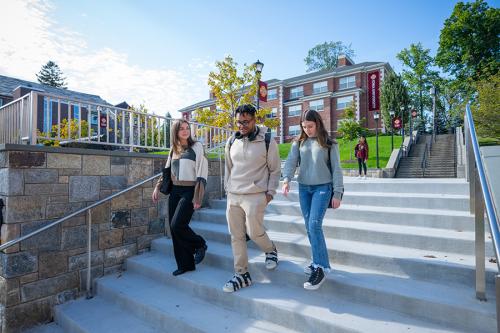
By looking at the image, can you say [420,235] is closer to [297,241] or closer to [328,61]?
[297,241]

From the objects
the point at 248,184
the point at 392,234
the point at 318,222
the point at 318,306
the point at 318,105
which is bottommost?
the point at 318,306

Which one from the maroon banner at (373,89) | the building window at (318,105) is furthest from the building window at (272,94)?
the maroon banner at (373,89)

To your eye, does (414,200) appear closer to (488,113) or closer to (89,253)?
(89,253)

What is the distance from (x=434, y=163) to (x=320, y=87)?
70.9ft

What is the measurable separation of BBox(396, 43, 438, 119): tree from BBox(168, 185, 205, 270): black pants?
39.9 m

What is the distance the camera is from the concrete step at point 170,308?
2.57 metres

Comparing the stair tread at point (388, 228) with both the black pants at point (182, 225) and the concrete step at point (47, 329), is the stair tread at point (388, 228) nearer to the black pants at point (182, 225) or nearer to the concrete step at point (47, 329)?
the black pants at point (182, 225)

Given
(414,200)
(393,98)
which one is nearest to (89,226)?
(414,200)

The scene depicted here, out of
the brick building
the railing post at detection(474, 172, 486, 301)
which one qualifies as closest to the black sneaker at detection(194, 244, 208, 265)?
the railing post at detection(474, 172, 486, 301)

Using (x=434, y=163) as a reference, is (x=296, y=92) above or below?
above

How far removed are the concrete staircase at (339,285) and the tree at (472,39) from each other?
3136 centimetres

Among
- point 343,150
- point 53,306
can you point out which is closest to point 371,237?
point 53,306

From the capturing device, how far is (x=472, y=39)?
2912 cm

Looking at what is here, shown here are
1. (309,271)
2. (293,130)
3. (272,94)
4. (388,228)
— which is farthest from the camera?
(272,94)
